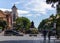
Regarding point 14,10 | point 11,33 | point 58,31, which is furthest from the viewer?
point 14,10

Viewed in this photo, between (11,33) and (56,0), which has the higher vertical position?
(56,0)

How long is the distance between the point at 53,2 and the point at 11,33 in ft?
186

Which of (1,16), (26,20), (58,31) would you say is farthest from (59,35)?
(26,20)

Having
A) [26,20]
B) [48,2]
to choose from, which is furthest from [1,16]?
[48,2]

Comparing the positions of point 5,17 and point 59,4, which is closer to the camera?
point 59,4

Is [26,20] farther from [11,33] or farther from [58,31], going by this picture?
[58,31]

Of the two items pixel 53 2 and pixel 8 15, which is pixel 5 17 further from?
pixel 53 2

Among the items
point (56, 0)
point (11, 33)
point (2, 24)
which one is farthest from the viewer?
point (2, 24)

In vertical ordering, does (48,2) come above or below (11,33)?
above

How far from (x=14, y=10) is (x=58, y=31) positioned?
127951 mm

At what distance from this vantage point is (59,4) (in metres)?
22.8

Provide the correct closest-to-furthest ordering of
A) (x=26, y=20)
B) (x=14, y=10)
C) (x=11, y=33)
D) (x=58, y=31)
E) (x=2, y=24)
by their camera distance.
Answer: (x=58, y=31) → (x=11, y=33) → (x=2, y=24) → (x=26, y=20) → (x=14, y=10)

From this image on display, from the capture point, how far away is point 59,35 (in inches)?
1510

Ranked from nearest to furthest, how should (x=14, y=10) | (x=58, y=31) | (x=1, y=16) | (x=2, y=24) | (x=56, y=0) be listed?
(x=56, y=0) < (x=58, y=31) < (x=2, y=24) < (x=1, y=16) < (x=14, y=10)
